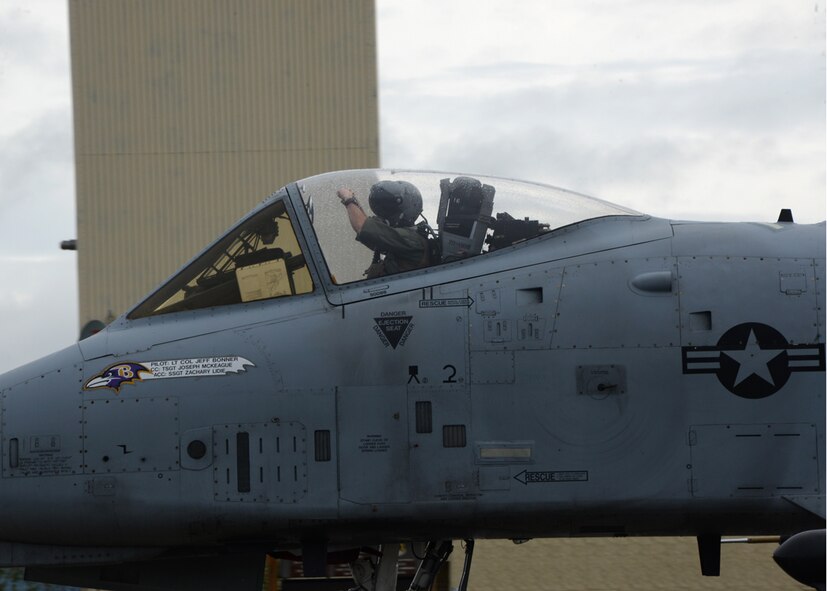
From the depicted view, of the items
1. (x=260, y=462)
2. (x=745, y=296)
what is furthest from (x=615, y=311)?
(x=260, y=462)

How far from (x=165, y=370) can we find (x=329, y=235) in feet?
4.58

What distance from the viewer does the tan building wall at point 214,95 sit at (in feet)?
63.5

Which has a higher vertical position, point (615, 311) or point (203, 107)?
point (203, 107)

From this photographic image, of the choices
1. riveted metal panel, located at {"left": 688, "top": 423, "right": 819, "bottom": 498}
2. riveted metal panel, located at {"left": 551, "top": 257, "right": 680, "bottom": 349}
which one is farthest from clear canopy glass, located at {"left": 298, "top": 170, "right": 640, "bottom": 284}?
riveted metal panel, located at {"left": 688, "top": 423, "right": 819, "bottom": 498}

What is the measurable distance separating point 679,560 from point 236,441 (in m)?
6.86

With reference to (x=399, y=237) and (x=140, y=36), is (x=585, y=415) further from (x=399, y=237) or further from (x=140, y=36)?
(x=140, y=36)

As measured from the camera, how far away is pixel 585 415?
23.1ft

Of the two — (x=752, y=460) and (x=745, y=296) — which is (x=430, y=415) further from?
(x=745, y=296)

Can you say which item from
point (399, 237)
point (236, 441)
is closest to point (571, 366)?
point (399, 237)

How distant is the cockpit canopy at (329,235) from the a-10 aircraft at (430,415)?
1.9 inches

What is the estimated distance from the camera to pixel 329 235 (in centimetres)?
743

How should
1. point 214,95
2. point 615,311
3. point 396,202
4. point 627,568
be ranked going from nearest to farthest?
point 615,311 < point 396,202 < point 627,568 < point 214,95

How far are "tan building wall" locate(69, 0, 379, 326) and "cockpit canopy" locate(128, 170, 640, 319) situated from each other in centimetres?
1187

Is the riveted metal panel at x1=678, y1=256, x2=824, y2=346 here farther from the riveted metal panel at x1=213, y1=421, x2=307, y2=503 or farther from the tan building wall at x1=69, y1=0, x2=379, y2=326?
the tan building wall at x1=69, y1=0, x2=379, y2=326
